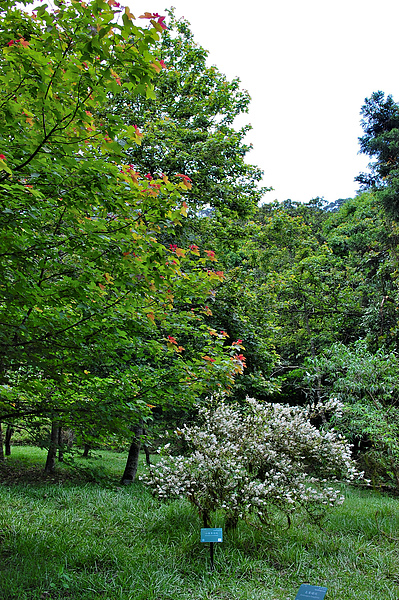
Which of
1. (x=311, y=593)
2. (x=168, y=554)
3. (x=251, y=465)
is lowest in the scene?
(x=168, y=554)

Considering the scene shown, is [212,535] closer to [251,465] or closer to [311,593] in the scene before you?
[311,593]

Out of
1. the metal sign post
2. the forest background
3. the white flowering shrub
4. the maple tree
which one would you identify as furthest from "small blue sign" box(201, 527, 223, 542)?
the maple tree

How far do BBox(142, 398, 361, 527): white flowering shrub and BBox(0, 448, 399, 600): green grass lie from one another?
1.45 ft

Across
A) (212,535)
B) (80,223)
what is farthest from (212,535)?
(80,223)

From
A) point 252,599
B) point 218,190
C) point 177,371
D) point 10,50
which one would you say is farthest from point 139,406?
point 218,190

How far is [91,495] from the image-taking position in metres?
7.10

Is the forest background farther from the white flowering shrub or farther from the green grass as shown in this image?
the green grass

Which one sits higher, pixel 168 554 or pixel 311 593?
pixel 311 593

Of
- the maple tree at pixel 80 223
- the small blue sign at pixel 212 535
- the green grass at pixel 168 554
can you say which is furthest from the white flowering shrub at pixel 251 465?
the maple tree at pixel 80 223

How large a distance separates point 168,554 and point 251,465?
1577 mm

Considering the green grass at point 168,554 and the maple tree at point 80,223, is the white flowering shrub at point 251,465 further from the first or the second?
the maple tree at point 80,223

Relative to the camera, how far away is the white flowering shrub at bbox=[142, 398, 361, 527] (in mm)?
4879

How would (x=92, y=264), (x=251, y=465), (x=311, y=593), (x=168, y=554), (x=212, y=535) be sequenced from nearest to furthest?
(x=311, y=593) → (x=92, y=264) → (x=212, y=535) → (x=168, y=554) → (x=251, y=465)

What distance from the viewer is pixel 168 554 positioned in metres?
4.59
